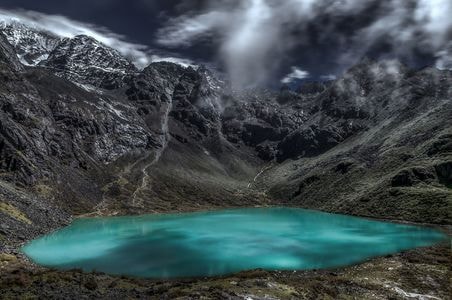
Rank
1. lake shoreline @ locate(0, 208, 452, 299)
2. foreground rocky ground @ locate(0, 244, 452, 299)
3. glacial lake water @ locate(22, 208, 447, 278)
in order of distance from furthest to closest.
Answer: glacial lake water @ locate(22, 208, 447, 278), lake shoreline @ locate(0, 208, 452, 299), foreground rocky ground @ locate(0, 244, 452, 299)

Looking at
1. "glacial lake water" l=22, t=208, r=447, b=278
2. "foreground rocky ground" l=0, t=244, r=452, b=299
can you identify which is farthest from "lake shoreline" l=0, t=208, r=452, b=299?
"glacial lake water" l=22, t=208, r=447, b=278

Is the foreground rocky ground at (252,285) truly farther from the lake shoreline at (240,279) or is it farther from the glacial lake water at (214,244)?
the glacial lake water at (214,244)

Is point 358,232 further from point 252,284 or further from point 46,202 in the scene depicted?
point 46,202

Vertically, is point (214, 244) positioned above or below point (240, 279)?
above

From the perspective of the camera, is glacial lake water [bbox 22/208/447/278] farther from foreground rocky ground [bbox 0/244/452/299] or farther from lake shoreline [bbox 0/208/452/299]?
foreground rocky ground [bbox 0/244/452/299]

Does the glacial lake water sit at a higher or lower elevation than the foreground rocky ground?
higher

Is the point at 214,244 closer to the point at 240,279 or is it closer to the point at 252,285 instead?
the point at 240,279

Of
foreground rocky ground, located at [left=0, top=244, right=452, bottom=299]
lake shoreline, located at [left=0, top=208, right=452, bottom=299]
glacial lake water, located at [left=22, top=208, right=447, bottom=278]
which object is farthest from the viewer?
glacial lake water, located at [left=22, top=208, right=447, bottom=278]

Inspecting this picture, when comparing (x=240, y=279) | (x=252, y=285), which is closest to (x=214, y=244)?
(x=240, y=279)

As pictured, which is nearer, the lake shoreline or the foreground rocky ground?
the foreground rocky ground
